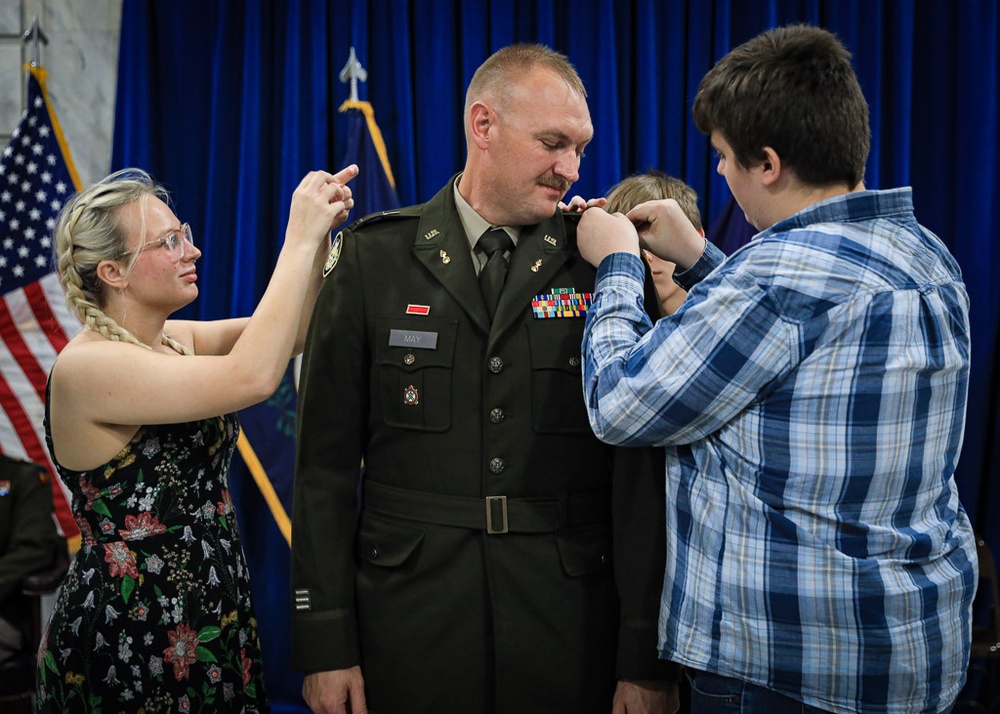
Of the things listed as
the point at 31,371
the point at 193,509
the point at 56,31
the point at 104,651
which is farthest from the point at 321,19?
the point at 104,651

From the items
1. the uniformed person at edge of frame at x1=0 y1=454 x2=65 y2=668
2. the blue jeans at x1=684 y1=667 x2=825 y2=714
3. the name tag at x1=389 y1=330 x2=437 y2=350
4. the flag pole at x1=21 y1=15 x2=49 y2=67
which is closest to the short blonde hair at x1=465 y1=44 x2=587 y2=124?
the name tag at x1=389 y1=330 x2=437 y2=350

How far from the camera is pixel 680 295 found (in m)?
2.42

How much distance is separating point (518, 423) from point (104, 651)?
0.94 m

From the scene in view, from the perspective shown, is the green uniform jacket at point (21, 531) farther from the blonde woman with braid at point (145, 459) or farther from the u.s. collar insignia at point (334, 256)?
the u.s. collar insignia at point (334, 256)

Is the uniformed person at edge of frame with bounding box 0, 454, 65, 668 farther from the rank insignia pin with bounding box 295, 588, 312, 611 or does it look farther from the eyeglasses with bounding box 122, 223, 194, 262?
the rank insignia pin with bounding box 295, 588, 312, 611

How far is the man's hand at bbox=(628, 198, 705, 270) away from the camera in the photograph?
5.65 feet

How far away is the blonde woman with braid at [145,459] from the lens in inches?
71.7

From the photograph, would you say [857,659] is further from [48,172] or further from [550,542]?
[48,172]

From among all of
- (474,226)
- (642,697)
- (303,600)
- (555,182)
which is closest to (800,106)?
(555,182)

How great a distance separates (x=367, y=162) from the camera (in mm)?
3580

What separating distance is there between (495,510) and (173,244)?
90 cm

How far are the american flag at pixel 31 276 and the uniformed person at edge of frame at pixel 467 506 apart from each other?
7.68 feet

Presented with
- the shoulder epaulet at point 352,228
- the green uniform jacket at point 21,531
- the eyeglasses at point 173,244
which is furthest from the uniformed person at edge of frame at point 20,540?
the shoulder epaulet at point 352,228

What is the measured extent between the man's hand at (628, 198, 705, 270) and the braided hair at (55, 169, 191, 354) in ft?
3.36
